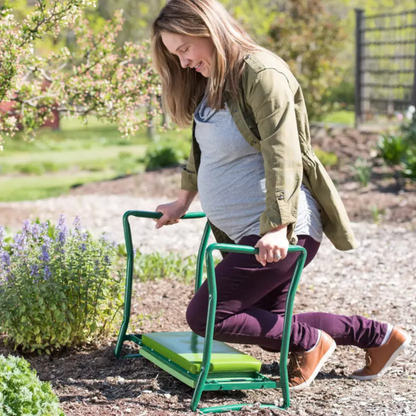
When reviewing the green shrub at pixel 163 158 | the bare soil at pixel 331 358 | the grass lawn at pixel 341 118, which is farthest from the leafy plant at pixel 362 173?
the grass lawn at pixel 341 118

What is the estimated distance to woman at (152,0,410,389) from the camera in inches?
106

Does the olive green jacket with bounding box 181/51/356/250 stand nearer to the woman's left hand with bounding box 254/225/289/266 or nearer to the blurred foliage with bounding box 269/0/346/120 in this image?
the woman's left hand with bounding box 254/225/289/266

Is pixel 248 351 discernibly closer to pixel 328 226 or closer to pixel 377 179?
pixel 328 226

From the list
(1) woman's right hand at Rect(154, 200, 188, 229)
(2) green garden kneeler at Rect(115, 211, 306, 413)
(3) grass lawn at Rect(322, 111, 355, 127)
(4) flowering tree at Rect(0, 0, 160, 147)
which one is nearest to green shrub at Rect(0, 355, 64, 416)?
(2) green garden kneeler at Rect(115, 211, 306, 413)

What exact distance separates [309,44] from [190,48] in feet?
32.5

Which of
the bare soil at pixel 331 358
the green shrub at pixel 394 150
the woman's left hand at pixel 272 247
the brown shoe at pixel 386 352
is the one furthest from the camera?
the green shrub at pixel 394 150

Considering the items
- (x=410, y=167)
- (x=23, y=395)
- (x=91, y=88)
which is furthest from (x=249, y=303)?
(x=410, y=167)

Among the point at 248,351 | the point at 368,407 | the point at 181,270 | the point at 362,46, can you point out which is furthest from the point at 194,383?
the point at 362,46

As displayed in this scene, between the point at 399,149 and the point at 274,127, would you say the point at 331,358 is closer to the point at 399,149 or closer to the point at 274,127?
the point at 274,127

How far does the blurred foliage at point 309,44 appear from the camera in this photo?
1209 cm

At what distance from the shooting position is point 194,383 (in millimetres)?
2859

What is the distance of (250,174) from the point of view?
2906mm

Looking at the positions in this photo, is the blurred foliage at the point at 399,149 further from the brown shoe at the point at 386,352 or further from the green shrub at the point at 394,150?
the brown shoe at the point at 386,352

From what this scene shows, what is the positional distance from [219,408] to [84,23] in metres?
2.73
